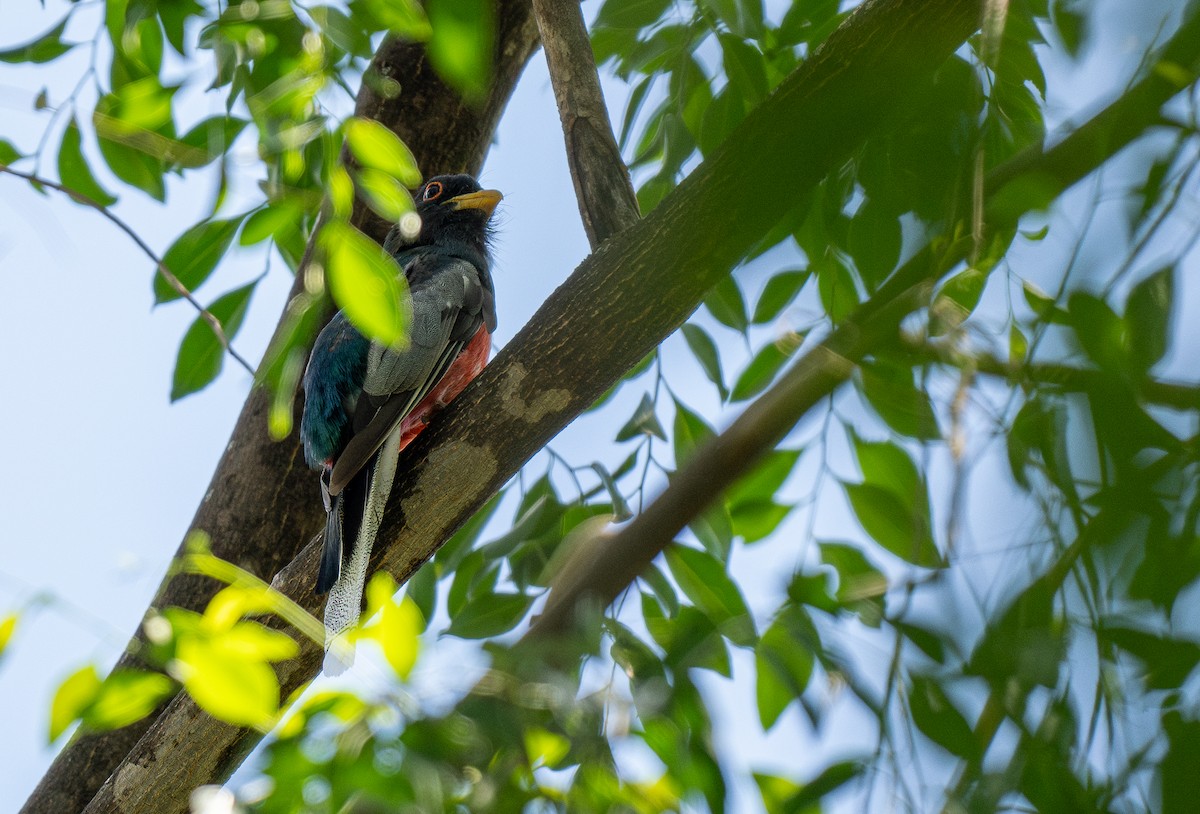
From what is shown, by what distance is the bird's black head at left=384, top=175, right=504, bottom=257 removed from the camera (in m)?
4.94

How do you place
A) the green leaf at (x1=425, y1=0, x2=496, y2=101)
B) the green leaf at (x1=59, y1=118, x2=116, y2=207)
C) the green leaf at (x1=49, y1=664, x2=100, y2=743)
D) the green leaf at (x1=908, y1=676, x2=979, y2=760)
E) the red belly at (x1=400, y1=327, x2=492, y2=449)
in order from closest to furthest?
the green leaf at (x1=908, y1=676, x2=979, y2=760) < the green leaf at (x1=49, y1=664, x2=100, y2=743) < the green leaf at (x1=425, y1=0, x2=496, y2=101) < the green leaf at (x1=59, y1=118, x2=116, y2=207) < the red belly at (x1=400, y1=327, x2=492, y2=449)

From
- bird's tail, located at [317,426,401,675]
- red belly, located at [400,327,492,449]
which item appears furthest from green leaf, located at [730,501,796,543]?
red belly, located at [400,327,492,449]

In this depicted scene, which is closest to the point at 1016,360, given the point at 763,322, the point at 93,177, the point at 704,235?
the point at 704,235

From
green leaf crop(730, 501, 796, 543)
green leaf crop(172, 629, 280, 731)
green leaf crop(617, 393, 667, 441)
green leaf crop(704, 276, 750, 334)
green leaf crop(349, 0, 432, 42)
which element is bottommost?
green leaf crop(172, 629, 280, 731)

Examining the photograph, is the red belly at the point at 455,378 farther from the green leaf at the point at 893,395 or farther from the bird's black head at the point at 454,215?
the green leaf at the point at 893,395

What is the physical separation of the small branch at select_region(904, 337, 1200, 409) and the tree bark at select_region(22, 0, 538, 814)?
2291 mm

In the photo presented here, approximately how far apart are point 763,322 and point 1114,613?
1695 mm

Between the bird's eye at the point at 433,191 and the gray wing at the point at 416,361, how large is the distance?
0.63 m

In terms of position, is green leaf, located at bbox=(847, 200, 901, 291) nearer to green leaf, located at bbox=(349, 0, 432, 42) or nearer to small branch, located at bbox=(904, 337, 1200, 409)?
small branch, located at bbox=(904, 337, 1200, 409)

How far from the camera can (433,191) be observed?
4898mm

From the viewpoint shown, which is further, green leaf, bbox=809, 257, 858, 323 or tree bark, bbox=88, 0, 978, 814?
tree bark, bbox=88, 0, 978, 814

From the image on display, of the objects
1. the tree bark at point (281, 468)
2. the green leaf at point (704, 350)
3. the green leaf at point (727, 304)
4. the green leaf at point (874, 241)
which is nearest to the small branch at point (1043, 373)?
the green leaf at point (874, 241)

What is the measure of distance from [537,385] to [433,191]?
2475mm

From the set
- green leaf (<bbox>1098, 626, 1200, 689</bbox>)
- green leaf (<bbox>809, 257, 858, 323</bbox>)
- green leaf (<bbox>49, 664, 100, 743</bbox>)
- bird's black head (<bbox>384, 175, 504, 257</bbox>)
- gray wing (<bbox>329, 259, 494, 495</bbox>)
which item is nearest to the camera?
green leaf (<bbox>1098, 626, 1200, 689</bbox>)
